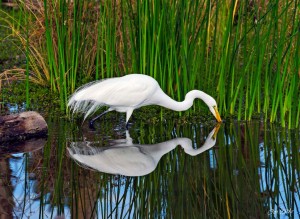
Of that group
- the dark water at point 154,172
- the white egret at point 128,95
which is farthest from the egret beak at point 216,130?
the white egret at point 128,95

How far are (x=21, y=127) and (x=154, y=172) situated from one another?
1.59 m

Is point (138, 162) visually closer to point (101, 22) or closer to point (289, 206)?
point (289, 206)

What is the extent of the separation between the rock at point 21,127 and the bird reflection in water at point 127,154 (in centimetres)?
39

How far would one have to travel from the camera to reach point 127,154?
6691 mm

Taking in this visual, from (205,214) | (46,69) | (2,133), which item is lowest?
(205,214)

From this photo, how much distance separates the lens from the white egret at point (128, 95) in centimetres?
745

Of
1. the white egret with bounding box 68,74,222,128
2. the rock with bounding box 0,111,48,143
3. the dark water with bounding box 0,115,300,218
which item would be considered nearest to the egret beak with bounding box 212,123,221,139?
the dark water with bounding box 0,115,300,218

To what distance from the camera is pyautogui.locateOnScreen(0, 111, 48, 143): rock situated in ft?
22.9

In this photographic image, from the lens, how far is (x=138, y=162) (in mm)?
6434

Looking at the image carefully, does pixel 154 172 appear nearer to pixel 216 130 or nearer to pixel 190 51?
pixel 216 130

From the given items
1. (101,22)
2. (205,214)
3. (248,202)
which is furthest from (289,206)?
(101,22)

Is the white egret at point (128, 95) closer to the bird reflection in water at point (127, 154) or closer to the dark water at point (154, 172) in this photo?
the dark water at point (154, 172)

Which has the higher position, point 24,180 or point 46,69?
point 46,69

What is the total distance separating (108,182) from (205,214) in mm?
1016
